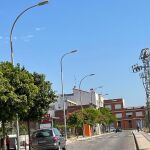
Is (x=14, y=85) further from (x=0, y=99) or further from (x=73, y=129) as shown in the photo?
(x=73, y=129)

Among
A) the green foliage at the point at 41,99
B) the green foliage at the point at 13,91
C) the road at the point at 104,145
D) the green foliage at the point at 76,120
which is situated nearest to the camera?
the green foliage at the point at 13,91

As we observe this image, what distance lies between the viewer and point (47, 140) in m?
38.1

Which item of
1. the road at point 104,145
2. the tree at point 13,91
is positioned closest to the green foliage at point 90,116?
the road at point 104,145

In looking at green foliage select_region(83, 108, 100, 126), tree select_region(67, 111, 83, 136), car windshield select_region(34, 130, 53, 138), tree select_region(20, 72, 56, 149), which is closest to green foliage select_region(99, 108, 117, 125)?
green foliage select_region(83, 108, 100, 126)

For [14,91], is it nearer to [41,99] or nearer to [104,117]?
[41,99]

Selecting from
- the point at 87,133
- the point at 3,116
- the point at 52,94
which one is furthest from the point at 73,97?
the point at 3,116

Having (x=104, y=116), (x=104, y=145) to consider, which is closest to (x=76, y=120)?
(x=104, y=116)

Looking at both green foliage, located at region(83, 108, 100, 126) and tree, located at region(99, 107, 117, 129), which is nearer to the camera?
green foliage, located at region(83, 108, 100, 126)

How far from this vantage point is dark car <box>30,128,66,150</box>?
124ft

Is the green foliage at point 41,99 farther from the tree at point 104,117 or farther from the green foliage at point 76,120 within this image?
the tree at point 104,117

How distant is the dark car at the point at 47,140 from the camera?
37.9m

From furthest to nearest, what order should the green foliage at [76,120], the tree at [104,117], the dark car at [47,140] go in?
the tree at [104,117] < the green foliage at [76,120] < the dark car at [47,140]

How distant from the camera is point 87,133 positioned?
348 feet

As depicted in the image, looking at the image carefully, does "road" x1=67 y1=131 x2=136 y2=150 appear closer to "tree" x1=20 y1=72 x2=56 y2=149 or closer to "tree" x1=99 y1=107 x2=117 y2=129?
"tree" x1=20 y1=72 x2=56 y2=149
